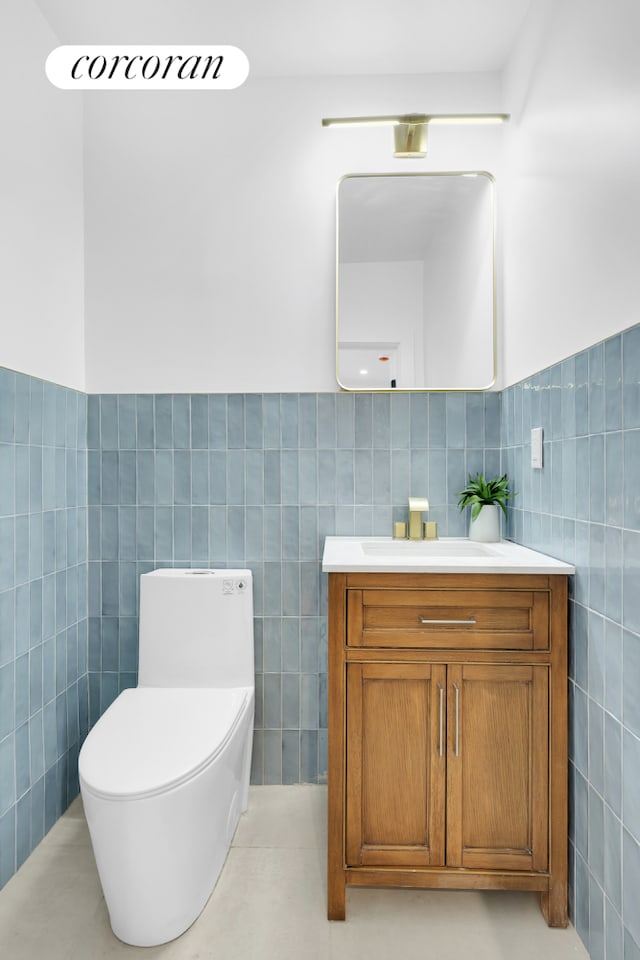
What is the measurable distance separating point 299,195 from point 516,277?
32.3 inches

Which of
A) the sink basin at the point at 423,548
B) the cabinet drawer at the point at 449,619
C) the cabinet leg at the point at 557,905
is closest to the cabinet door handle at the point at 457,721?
the cabinet drawer at the point at 449,619

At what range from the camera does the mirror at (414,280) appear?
2.08 m

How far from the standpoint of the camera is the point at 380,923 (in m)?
1.49

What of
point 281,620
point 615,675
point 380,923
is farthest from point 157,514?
point 615,675

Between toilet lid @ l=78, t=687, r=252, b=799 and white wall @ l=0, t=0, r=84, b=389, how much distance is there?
1046 millimetres

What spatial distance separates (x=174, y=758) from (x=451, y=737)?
0.69m

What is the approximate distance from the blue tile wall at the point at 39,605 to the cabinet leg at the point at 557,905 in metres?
1.44

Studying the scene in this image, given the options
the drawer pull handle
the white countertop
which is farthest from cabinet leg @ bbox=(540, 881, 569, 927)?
the white countertop

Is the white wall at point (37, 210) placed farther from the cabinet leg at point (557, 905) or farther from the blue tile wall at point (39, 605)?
the cabinet leg at point (557, 905)

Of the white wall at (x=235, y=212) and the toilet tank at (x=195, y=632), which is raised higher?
the white wall at (x=235, y=212)

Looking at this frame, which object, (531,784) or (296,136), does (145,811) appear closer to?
(531,784)

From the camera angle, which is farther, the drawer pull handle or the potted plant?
the potted plant

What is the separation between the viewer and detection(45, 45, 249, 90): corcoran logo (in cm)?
161

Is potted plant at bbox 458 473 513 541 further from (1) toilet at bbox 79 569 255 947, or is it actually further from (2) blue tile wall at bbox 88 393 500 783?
(1) toilet at bbox 79 569 255 947
